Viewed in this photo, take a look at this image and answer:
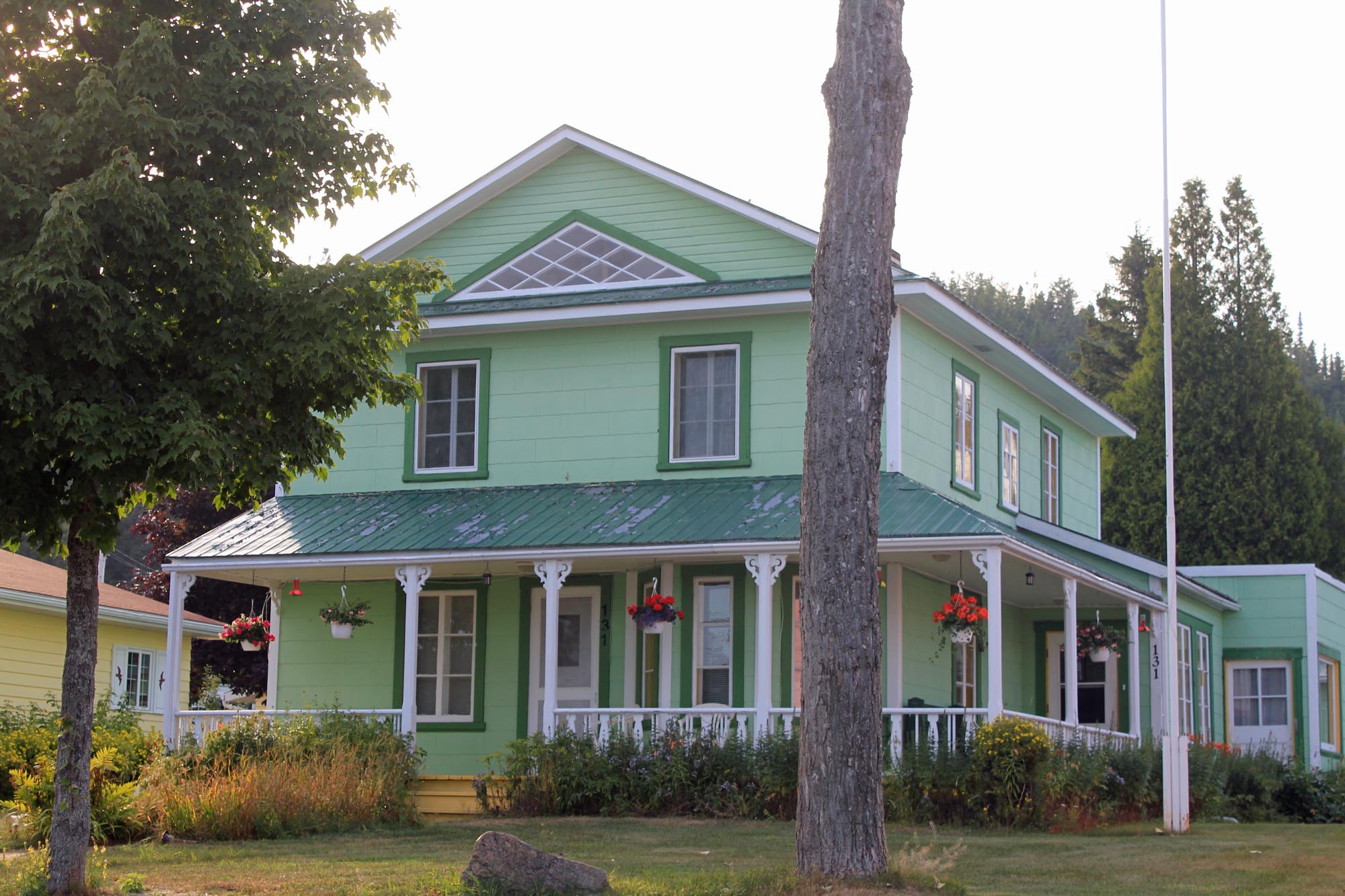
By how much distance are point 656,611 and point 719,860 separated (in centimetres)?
599

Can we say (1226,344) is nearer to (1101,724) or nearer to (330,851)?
(1101,724)

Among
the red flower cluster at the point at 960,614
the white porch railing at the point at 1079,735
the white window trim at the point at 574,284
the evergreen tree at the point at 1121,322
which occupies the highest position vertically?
the evergreen tree at the point at 1121,322

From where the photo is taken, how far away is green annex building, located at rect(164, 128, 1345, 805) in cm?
1814

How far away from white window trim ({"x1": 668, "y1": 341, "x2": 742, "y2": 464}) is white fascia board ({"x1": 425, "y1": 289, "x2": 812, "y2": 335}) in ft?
1.24

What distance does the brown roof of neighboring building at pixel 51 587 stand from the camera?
79.0 ft

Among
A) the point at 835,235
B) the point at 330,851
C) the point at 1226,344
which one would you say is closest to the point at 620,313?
the point at 330,851

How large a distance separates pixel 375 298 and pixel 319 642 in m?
10.8

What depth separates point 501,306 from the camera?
20.3 meters

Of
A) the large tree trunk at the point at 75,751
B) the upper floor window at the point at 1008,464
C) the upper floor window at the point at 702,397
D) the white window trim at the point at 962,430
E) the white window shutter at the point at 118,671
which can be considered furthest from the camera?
the white window shutter at the point at 118,671

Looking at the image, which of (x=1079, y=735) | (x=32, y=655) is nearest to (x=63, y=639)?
(x=32, y=655)

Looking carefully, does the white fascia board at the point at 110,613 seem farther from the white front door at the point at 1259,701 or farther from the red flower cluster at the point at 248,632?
the white front door at the point at 1259,701

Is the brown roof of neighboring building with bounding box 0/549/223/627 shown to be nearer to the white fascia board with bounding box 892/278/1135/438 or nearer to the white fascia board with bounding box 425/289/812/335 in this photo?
the white fascia board with bounding box 425/289/812/335

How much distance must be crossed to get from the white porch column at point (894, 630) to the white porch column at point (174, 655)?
790 cm

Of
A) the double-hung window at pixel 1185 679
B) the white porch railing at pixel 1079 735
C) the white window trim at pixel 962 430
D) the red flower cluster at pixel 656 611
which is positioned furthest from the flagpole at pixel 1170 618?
the double-hung window at pixel 1185 679
